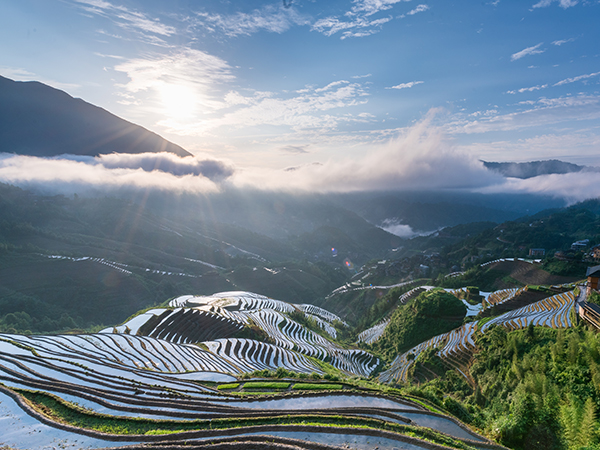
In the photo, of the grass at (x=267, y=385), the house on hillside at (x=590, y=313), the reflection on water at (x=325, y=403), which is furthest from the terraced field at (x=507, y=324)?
the grass at (x=267, y=385)

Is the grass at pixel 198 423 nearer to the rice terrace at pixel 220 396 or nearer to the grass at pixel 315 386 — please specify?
the rice terrace at pixel 220 396

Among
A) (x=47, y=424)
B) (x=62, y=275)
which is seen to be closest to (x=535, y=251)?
(x=47, y=424)

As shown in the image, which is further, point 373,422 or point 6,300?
point 6,300

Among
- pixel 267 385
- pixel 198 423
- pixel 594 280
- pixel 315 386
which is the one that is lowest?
pixel 267 385

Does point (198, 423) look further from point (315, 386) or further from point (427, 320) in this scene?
point (427, 320)

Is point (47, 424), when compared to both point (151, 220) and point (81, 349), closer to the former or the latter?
point (81, 349)

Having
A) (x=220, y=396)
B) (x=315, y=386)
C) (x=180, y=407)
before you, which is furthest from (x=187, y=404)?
(x=315, y=386)

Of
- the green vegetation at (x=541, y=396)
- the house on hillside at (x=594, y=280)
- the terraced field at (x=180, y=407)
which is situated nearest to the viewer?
the terraced field at (x=180, y=407)

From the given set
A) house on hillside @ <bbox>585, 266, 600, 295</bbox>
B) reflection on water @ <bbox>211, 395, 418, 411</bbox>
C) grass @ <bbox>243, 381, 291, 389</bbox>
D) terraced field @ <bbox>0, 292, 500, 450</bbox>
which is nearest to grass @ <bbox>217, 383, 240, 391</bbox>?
terraced field @ <bbox>0, 292, 500, 450</bbox>
